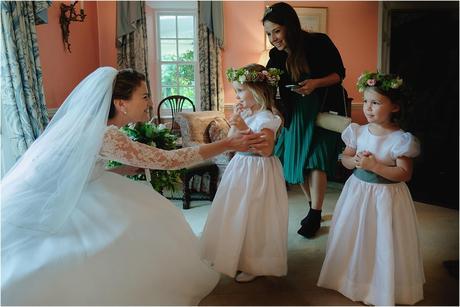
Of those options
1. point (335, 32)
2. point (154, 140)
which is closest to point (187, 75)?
point (335, 32)

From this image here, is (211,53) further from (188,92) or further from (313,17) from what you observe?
(313,17)

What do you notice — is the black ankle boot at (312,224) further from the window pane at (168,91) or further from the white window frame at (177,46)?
the window pane at (168,91)

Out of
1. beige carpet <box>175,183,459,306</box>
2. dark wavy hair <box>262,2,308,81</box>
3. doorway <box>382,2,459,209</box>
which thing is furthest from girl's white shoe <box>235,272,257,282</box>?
dark wavy hair <box>262,2,308,81</box>

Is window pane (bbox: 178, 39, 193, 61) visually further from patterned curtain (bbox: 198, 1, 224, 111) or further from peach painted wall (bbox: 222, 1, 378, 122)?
peach painted wall (bbox: 222, 1, 378, 122)

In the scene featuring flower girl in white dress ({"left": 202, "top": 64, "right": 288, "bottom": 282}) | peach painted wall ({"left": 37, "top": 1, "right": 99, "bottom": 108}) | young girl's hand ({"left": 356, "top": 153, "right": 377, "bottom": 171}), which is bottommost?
flower girl in white dress ({"left": 202, "top": 64, "right": 288, "bottom": 282})

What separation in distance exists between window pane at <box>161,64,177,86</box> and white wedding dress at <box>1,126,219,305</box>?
368 cm

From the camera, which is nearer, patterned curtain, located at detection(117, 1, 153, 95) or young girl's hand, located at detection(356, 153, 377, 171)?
young girl's hand, located at detection(356, 153, 377, 171)

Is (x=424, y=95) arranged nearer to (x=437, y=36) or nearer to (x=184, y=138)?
(x=437, y=36)

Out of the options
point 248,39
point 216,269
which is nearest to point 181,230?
point 216,269

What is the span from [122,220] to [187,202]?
201 centimetres

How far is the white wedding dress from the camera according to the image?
1.37 metres

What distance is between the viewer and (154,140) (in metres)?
2.10

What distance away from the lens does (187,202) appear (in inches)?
145

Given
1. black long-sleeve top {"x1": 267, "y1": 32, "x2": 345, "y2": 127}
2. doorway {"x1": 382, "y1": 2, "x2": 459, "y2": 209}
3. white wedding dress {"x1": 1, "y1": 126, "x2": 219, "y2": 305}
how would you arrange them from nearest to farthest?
doorway {"x1": 382, "y1": 2, "x2": 459, "y2": 209}
white wedding dress {"x1": 1, "y1": 126, "x2": 219, "y2": 305}
black long-sleeve top {"x1": 267, "y1": 32, "x2": 345, "y2": 127}
